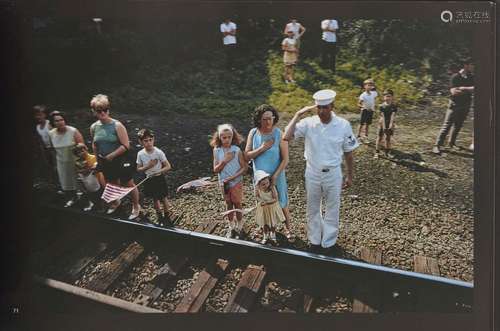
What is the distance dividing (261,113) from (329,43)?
1.94ft

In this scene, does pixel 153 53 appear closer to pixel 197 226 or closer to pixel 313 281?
pixel 197 226

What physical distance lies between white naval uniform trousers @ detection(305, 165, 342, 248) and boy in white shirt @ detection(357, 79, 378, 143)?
31 centimetres

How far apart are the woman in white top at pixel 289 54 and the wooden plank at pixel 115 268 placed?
4.89 feet

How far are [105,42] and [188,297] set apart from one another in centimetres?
165

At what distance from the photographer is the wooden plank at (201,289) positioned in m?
2.35

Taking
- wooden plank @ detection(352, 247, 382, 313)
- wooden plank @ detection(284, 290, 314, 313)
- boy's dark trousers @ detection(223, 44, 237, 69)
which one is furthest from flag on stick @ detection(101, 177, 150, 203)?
wooden plank @ detection(352, 247, 382, 313)

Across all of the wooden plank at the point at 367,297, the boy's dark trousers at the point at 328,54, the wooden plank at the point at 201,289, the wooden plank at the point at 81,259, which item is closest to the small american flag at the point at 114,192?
the wooden plank at the point at 81,259

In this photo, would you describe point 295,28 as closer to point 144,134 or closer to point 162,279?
point 144,134

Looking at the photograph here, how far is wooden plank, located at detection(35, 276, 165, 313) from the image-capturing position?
2336 millimetres

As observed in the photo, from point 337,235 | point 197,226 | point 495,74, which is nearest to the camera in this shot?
point 495,74

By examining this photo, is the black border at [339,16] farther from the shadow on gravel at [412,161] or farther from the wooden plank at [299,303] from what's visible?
the shadow on gravel at [412,161]

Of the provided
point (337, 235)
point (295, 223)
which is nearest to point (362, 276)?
point (337, 235)

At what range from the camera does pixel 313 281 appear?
2418 mm

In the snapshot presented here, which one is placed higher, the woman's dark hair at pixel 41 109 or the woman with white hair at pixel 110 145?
the woman's dark hair at pixel 41 109
